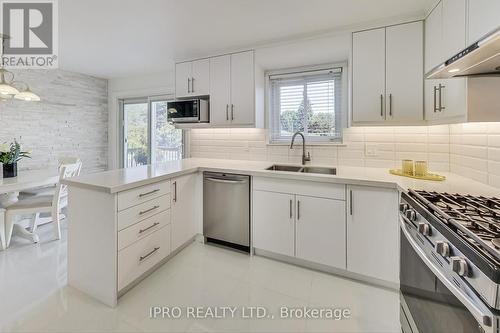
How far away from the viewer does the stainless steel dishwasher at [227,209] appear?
2381mm

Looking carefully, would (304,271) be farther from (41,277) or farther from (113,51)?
(113,51)

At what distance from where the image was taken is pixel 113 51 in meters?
2.98

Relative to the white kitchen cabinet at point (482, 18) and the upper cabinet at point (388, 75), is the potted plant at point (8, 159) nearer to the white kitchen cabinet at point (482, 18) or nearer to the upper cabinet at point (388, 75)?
the upper cabinet at point (388, 75)

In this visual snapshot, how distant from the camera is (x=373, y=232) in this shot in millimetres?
1862

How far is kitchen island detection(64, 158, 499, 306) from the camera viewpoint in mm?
1665

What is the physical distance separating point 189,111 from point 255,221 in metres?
1.60

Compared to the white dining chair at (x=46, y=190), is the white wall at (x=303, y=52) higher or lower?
higher

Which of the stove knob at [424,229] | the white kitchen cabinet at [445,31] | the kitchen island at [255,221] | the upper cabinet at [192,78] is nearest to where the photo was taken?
the stove knob at [424,229]

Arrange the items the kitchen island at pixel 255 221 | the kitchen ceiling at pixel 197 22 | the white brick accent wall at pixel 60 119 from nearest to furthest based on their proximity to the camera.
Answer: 1. the kitchen island at pixel 255 221
2. the kitchen ceiling at pixel 197 22
3. the white brick accent wall at pixel 60 119

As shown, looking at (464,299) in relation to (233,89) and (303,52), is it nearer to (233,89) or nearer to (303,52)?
(303,52)

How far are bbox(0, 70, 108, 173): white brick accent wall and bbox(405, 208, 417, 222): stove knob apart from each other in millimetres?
4560

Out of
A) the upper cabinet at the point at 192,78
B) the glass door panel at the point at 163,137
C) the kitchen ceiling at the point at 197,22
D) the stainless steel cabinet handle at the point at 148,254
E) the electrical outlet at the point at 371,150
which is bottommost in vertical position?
the stainless steel cabinet handle at the point at 148,254

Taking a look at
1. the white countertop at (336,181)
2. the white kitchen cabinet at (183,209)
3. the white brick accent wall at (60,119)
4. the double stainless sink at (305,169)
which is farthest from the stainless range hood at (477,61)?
the white brick accent wall at (60,119)

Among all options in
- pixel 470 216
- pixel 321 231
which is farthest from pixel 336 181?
pixel 470 216
